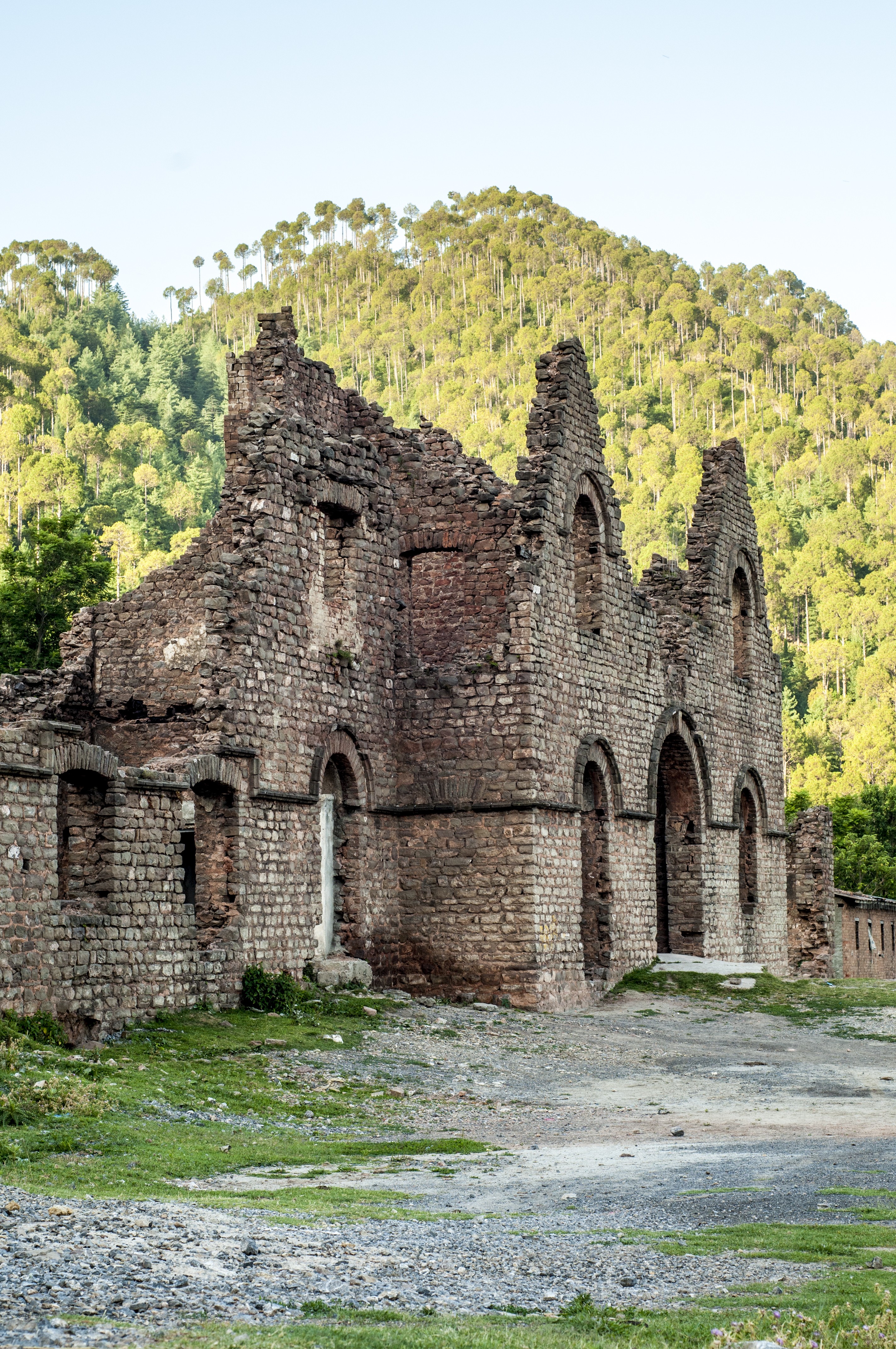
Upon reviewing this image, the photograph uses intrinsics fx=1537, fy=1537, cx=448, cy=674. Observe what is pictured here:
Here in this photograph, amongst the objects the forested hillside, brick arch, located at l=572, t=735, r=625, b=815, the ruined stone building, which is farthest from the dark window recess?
the forested hillside

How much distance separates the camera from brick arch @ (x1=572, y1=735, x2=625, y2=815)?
21.2 metres

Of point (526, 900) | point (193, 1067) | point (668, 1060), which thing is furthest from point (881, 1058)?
point (193, 1067)

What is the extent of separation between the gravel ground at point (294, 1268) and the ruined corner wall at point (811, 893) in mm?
26740

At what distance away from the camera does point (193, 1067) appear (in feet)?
41.9

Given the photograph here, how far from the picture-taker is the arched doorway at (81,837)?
1405cm

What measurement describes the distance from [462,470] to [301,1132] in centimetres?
1209

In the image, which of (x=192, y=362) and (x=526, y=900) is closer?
(x=526, y=900)

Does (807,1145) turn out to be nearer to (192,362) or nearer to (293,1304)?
(293,1304)

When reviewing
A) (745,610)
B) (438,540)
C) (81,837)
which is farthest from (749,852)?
(81,837)

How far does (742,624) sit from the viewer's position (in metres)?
29.8

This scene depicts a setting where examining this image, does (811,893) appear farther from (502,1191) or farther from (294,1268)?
(294,1268)

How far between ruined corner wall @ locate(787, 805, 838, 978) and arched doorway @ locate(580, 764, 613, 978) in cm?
1155

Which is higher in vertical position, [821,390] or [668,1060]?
[821,390]

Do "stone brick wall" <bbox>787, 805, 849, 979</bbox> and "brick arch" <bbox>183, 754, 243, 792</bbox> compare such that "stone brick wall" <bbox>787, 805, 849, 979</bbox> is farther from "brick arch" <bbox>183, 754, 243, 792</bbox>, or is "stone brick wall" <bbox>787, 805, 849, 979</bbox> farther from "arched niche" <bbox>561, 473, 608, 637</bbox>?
"brick arch" <bbox>183, 754, 243, 792</bbox>
